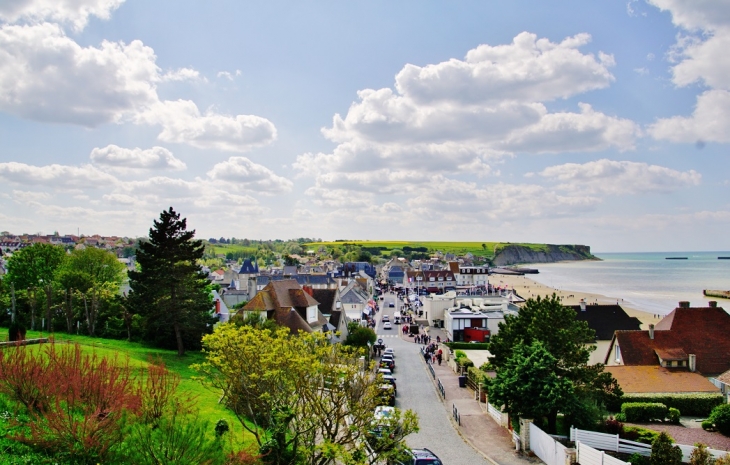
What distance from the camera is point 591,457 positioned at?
18.5 m

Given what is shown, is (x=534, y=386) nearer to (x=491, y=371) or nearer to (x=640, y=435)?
(x=640, y=435)

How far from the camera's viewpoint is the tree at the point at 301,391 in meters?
15.9

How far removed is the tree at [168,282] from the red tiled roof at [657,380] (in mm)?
25779

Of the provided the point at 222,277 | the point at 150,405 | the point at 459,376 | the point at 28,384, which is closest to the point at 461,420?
the point at 459,376

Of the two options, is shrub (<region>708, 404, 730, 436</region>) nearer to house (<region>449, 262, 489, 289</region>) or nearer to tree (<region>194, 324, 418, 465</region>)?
tree (<region>194, 324, 418, 465</region>)

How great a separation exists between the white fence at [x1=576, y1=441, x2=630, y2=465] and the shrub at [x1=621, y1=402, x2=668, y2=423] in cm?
678

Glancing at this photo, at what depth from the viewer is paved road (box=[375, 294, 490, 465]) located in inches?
848

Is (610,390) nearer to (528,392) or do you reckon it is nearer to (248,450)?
(528,392)

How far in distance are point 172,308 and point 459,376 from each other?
19459 mm

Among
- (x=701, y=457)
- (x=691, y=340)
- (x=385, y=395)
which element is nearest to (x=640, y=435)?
(x=701, y=457)

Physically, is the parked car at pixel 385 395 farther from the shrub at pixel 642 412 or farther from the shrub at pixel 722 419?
the shrub at pixel 722 419

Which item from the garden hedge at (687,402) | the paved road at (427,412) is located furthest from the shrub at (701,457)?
the garden hedge at (687,402)

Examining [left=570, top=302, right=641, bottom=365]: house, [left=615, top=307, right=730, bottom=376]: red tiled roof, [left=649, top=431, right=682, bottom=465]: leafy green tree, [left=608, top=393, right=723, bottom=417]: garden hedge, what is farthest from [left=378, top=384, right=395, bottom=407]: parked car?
[left=570, top=302, right=641, bottom=365]: house

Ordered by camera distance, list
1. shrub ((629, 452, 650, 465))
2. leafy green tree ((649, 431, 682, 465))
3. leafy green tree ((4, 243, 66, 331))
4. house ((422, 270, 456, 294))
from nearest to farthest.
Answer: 1. leafy green tree ((649, 431, 682, 465))
2. shrub ((629, 452, 650, 465))
3. leafy green tree ((4, 243, 66, 331))
4. house ((422, 270, 456, 294))
